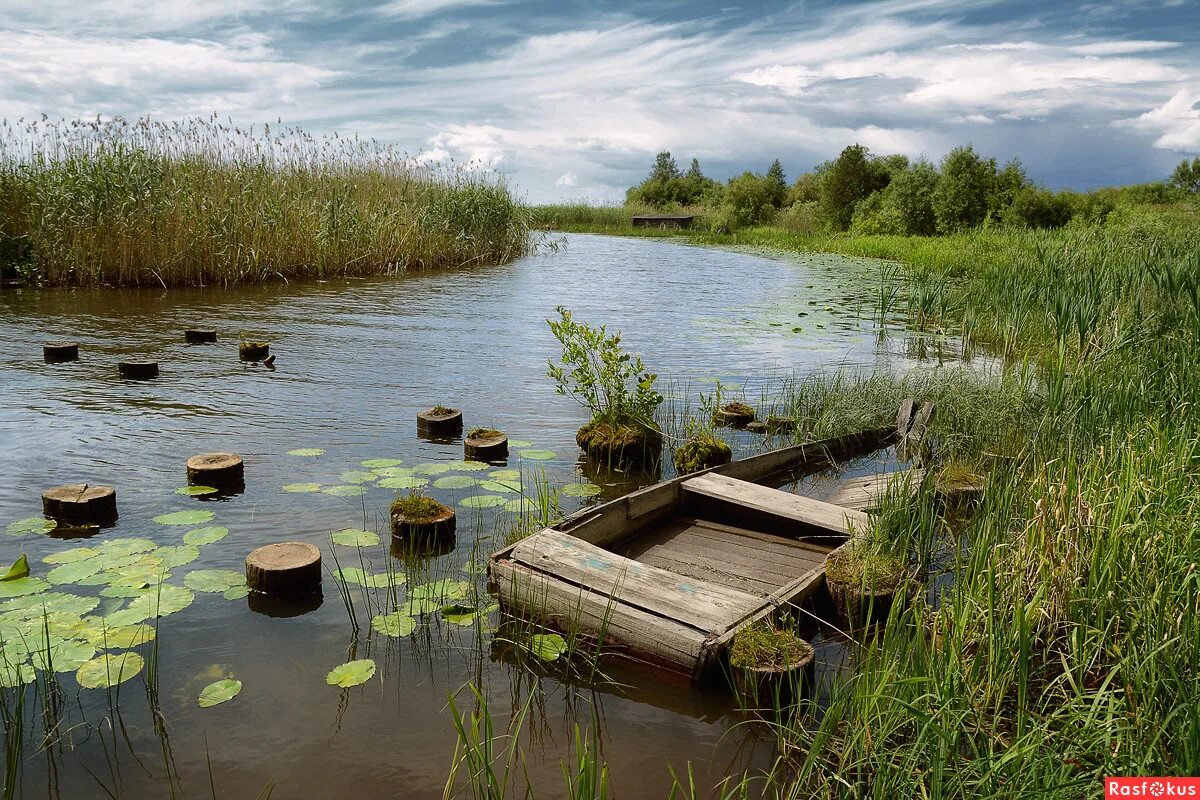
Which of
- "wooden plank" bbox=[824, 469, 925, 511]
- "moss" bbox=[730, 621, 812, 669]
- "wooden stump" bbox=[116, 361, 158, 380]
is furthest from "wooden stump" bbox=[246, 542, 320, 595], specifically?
"wooden stump" bbox=[116, 361, 158, 380]

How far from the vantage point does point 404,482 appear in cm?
514

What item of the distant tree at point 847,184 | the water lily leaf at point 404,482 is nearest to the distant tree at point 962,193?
the distant tree at point 847,184

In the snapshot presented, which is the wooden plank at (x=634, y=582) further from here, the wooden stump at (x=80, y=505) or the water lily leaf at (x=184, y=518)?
the wooden stump at (x=80, y=505)

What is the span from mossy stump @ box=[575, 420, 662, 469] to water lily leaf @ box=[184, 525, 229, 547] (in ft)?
7.87

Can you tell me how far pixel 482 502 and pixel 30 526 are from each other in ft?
7.70

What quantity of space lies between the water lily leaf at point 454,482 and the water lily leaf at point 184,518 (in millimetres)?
1289

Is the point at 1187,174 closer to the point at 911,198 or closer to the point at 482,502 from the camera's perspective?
the point at 911,198

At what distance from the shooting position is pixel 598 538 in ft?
13.4

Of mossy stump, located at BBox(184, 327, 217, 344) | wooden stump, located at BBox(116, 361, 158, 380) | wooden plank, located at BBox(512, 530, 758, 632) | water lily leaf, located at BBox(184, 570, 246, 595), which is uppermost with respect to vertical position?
mossy stump, located at BBox(184, 327, 217, 344)

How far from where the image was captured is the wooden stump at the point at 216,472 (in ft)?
16.0

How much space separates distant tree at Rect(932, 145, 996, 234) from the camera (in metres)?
34.3

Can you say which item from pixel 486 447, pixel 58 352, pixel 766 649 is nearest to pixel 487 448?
pixel 486 447

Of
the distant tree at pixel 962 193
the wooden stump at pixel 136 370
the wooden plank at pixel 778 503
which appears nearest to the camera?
the wooden plank at pixel 778 503

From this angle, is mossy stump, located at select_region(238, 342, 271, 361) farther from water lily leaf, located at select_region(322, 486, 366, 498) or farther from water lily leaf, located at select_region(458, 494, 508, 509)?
water lily leaf, located at select_region(458, 494, 508, 509)
